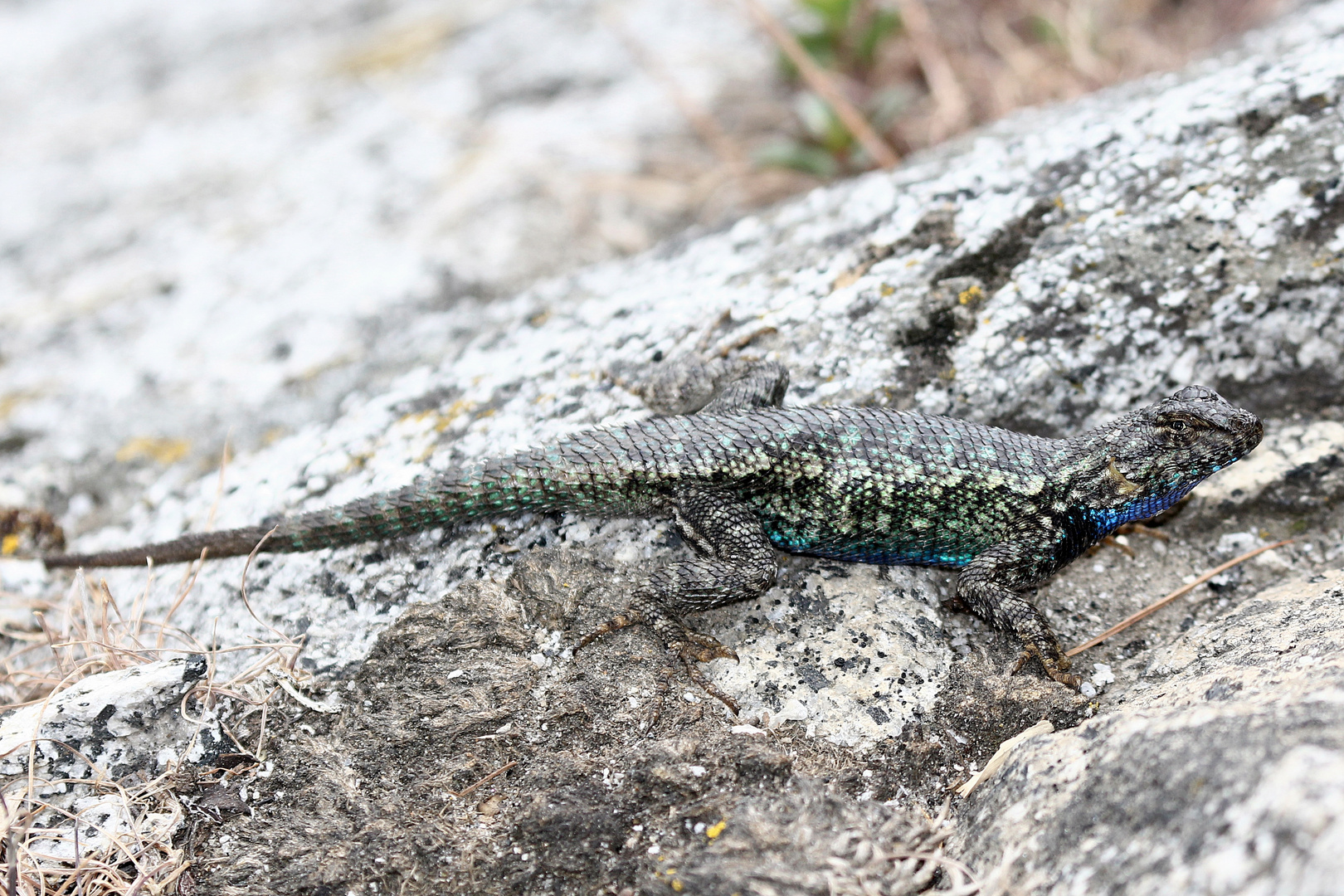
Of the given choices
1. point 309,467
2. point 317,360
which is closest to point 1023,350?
point 309,467

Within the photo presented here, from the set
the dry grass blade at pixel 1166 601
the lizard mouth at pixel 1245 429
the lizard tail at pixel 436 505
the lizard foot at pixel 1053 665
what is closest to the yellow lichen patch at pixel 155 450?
the lizard tail at pixel 436 505

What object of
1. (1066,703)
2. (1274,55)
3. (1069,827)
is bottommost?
(1066,703)

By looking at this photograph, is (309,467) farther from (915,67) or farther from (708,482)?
(915,67)

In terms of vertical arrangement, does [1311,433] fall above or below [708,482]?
below

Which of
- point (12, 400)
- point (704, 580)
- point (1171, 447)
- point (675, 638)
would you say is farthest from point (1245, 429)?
point (12, 400)

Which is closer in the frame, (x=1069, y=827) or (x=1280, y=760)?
(x=1280, y=760)

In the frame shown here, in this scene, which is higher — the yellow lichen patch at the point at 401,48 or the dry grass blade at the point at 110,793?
the yellow lichen patch at the point at 401,48

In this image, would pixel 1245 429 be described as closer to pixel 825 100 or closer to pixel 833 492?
pixel 833 492

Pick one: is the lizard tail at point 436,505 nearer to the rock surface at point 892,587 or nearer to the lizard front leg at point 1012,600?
the rock surface at point 892,587
